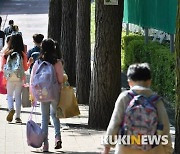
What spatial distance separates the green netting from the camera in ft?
48.6

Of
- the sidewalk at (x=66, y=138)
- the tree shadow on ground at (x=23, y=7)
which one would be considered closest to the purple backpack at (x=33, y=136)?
the sidewalk at (x=66, y=138)

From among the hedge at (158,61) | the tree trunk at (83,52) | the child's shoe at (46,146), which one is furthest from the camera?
the tree trunk at (83,52)

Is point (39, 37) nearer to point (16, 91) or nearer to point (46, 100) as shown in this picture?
point (16, 91)

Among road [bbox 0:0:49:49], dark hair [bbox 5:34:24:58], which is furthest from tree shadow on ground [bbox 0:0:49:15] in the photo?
dark hair [bbox 5:34:24:58]

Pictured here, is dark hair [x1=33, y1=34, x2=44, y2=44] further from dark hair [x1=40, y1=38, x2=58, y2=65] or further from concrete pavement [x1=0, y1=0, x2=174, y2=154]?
dark hair [x1=40, y1=38, x2=58, y2=65]

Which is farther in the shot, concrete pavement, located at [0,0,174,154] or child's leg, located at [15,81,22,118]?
child's leg, located at [15,81,22,118]

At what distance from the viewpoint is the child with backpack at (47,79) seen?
30.8 ft

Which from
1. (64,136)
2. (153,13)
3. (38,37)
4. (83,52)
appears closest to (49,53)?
(64,136)

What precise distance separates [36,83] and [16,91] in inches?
109

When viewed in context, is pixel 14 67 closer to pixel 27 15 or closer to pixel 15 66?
pixel 15 66

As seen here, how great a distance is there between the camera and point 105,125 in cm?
1189

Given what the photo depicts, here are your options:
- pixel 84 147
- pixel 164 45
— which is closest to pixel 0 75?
pixel 84 147

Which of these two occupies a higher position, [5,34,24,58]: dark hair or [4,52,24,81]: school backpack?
[5,34,24,58]: dark hair

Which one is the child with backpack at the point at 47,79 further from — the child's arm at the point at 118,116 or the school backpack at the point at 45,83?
the child's arm at the point at 118,116
